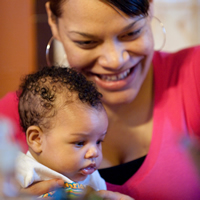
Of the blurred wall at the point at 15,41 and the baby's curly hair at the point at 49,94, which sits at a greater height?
the blurred wall at the point at 15,41

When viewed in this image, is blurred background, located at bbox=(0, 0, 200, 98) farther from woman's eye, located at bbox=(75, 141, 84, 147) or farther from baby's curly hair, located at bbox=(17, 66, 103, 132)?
woman's eye, located at bbox=(75, 141, 84, 147)

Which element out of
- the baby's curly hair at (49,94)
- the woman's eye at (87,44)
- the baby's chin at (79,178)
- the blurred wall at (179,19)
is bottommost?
the baby's chin at (79,178)

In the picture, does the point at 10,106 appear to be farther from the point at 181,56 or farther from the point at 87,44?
the point at 181,56

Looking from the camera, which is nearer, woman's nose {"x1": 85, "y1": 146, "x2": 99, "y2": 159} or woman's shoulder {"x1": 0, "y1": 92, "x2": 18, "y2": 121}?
woman's nose {"x1": 85, "y1": 146, "x2": 99, "y2": 159}

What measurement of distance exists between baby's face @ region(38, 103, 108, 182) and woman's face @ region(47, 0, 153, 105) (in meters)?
0.26

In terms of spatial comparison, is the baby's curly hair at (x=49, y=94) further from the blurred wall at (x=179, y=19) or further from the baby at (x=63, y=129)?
the blurred wall at (x=179, y=19)

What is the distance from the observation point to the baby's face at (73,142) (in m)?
0.79

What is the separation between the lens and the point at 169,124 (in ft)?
3.74

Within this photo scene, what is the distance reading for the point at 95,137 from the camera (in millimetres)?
829

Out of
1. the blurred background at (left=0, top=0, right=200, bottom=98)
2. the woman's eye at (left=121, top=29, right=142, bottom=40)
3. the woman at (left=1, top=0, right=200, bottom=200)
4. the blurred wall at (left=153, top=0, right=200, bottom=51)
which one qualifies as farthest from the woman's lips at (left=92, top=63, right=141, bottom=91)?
the blurred wall at (left=153, top=0, right=200, bottom=51)

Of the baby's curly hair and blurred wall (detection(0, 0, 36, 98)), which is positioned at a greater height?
blurred wall (detection(0, 0, 36, 98))

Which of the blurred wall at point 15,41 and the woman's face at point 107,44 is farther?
the blurred wall at point 15,41

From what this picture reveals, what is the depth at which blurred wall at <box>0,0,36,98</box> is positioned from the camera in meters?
2.27

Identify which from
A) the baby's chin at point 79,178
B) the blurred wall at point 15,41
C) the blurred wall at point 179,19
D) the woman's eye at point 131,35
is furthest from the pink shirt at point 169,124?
the blurred wall at point 179,19
